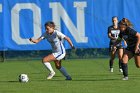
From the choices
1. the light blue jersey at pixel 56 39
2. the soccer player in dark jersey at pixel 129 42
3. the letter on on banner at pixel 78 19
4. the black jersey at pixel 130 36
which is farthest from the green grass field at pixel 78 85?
the letter on on banner at pixel 78 19

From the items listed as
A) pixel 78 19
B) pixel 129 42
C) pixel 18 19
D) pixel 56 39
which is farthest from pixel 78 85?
pixel 78 19

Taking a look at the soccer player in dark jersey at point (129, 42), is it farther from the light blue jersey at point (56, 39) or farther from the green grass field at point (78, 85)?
the light blue jersey at point (56, 39)

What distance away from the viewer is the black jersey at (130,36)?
52.6ft

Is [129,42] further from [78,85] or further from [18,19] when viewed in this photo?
[18,19]

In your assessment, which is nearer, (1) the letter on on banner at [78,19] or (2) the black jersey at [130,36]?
(2) the black jersey at [130,36]

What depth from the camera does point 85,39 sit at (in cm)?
2714

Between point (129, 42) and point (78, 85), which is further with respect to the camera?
point (129, 42)

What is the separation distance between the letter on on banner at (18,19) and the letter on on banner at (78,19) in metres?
0.72

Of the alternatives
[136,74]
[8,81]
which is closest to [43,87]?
[8,81]

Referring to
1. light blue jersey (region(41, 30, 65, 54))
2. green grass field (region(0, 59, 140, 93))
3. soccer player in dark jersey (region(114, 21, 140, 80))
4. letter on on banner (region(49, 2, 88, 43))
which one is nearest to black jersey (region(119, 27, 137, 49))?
soccer player in dark jersey (region(114, 21, 140, 80))

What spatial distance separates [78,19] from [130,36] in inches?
439

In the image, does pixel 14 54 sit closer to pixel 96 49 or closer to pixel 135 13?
pixel 96 49

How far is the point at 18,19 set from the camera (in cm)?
2672

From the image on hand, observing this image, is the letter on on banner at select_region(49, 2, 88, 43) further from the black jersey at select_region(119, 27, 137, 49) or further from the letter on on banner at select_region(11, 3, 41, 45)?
the black jersey at select_region(119, 27, 137, 49)
